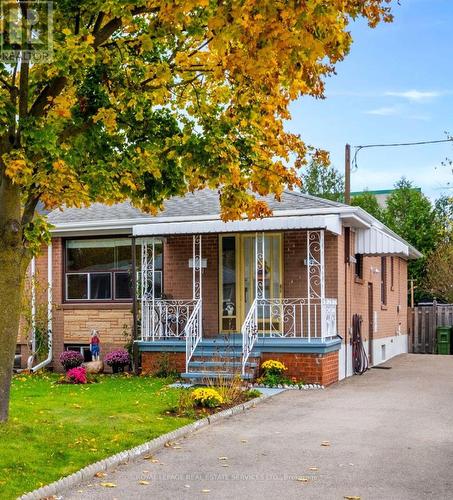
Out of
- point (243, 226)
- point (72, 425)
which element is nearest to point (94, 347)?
point (243, 226)

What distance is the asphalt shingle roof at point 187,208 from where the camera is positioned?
17.7 meters

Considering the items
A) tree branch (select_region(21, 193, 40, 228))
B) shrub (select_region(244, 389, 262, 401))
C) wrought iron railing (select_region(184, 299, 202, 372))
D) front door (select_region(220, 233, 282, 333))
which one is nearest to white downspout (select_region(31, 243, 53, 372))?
wrought iron railing (select_region(184, 299, 202, 372))

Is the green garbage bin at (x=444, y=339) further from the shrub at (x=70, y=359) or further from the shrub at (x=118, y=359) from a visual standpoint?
the shrub at (x=70, y=359)

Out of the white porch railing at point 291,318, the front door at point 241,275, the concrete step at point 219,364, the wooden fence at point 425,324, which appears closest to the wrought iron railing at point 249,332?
the white porch railing at point 291,318

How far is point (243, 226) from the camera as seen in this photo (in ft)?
53.8

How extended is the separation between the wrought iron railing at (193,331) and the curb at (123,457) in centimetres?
385

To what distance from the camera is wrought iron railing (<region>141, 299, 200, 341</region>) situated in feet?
57.4

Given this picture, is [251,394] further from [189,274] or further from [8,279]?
[8,279]

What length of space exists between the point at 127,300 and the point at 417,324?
14664 mm

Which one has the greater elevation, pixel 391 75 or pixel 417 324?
pixel 391 75

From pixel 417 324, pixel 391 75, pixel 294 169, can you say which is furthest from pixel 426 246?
pixel 294 169

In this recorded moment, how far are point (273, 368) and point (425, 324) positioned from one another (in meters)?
15.6

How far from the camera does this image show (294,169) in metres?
10.8

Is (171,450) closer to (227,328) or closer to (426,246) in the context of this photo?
(227,328)
